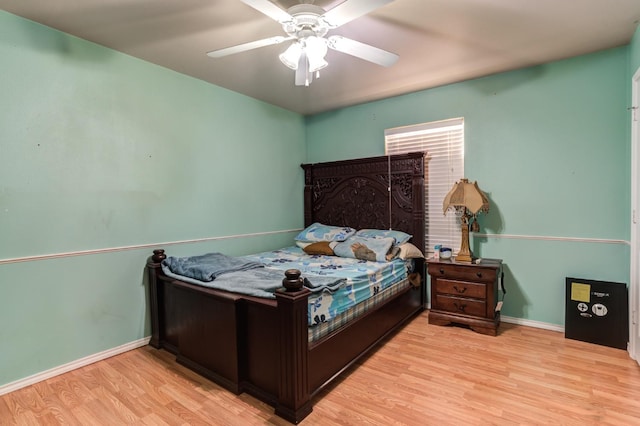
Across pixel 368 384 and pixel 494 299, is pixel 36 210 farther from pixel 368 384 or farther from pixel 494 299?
pixel 494 299

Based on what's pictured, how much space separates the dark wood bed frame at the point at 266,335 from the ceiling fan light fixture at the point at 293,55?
144 cm

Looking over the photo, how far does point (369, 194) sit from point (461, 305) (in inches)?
62.7

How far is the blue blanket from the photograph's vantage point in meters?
2.01

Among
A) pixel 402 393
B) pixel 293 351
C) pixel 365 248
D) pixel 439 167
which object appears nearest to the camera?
pixel 293 351

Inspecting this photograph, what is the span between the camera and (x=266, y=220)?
3.89 meters

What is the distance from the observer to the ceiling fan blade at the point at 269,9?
4.96 feet

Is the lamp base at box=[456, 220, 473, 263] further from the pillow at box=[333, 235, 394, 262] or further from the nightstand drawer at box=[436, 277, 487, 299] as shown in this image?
the pillow at box=[333, 235, 394, 262]

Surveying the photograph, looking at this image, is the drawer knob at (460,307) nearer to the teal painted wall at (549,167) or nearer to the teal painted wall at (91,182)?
the teal painted wall at (549,167)

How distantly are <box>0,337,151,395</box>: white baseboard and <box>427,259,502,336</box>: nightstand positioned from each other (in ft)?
8.94

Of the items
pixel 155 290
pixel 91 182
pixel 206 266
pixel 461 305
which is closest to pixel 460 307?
pixel 461 305

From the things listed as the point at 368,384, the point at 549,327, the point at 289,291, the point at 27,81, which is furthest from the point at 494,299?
the point at 27,81

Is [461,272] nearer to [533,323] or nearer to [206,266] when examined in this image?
[533,323]

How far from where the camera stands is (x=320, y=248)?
11.6 ft

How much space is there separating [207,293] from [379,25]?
2.21 metres
